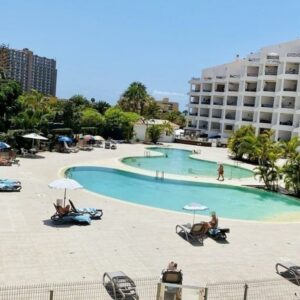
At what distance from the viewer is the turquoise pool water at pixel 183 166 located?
3617 centimetres

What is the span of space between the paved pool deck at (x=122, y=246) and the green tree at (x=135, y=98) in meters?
63.4

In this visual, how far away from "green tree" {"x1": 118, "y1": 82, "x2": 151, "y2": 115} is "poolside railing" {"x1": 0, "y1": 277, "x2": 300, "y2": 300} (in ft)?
239

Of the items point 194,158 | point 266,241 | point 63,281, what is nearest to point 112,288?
point 63,281

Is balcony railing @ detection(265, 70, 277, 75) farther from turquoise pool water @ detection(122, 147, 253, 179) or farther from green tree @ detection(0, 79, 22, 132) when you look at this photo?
green tree @ detection(0, 79, 22, 132)

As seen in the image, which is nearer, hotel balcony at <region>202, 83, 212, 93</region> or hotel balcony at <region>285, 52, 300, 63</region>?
hotel balcony at <region>285, 52, 300, 63</region>

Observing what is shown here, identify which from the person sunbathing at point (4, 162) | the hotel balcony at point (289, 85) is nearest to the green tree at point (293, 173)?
the person sunbathing at point (4, 162)

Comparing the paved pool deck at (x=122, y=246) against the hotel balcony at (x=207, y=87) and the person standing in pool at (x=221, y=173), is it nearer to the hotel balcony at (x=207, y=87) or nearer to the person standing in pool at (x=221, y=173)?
the person standing in pool at (x=221, y=173)

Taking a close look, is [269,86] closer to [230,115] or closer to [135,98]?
[230,115]

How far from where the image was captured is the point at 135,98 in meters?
83.4

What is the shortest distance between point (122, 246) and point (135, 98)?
7092cm

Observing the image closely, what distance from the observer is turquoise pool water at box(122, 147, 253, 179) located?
36.2 m

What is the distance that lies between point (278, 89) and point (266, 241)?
49.8 meters

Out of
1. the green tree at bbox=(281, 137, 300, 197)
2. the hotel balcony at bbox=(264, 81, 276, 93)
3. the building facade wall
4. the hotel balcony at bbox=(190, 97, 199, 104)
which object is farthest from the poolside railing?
the building facade wall

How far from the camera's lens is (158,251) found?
1352cm
